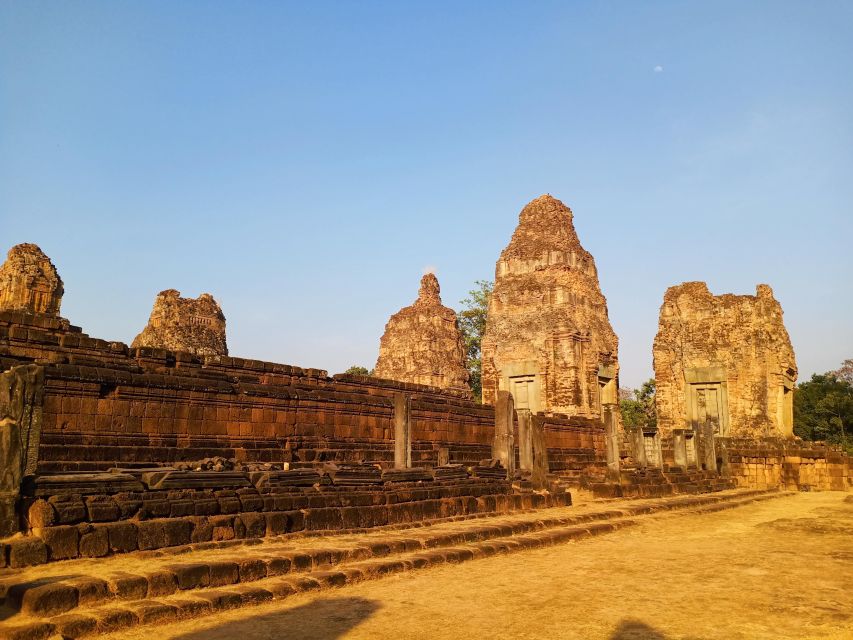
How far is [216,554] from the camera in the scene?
6.48 meters

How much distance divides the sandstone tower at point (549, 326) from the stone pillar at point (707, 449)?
3.32 meters

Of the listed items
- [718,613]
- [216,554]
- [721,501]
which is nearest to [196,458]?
[216,554]

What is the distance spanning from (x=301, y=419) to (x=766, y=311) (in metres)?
18.5

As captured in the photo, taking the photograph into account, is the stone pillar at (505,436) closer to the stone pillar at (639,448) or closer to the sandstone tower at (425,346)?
the stone pillar at (639,448)

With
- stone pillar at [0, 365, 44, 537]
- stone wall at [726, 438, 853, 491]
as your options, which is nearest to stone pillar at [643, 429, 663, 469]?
stone wall at [726, 438, 853, 491]

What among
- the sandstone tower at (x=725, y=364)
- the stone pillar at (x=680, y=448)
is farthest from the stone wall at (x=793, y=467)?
the stone pillar at (x=680, y=448)

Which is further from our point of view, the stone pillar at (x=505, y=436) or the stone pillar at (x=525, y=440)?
the stone pillar at (x=525, y=440)

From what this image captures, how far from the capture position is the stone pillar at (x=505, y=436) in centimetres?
1436

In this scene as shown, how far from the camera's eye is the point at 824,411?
3803 centimetres

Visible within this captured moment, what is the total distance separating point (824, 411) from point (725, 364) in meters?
18.0

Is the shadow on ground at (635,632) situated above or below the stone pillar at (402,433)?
below

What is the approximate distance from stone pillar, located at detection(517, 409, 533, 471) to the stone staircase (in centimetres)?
533

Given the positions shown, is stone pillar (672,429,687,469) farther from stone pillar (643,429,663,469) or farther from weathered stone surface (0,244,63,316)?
weathered stone surface (0,244,63,316)

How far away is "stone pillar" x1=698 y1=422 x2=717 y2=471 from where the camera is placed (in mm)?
21281
